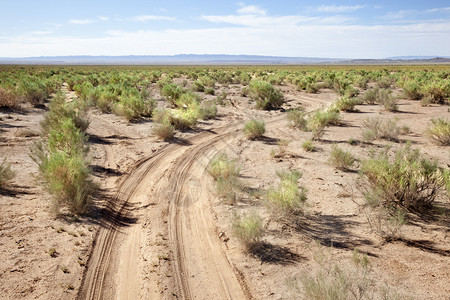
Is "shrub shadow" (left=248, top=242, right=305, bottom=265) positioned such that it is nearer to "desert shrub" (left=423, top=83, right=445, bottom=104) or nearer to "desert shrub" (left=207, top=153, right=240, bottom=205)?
"desert shrub" (left=207, top=153, right=240, bottom=205)

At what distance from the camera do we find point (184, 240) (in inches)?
216

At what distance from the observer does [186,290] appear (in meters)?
4.25

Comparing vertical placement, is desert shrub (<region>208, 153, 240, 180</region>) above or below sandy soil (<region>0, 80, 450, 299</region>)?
above

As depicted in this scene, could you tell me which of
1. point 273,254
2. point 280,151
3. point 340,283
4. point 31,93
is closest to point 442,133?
point 280,151

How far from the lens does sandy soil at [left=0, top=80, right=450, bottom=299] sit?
4.28m

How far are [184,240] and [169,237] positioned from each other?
0.99 feet

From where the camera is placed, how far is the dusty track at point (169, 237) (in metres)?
4.30

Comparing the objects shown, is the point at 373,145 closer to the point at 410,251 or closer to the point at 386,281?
the point at 410,251

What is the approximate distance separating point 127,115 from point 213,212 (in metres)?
10.3

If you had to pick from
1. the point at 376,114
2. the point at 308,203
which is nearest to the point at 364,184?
the point at 308,203

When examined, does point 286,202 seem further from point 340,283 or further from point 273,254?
point 340,283

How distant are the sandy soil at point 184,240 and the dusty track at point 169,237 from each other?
0.02 metres

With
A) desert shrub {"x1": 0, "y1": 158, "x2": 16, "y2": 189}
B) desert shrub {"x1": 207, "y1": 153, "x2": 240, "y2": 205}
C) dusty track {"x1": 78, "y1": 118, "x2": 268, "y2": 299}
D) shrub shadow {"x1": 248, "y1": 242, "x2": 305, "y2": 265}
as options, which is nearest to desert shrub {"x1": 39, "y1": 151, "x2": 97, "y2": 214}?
dusty track {"x1": 78, "y1": 118, "x2": 268, "y2": 299}

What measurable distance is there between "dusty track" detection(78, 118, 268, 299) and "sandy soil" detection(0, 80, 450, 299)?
0.06 feet
